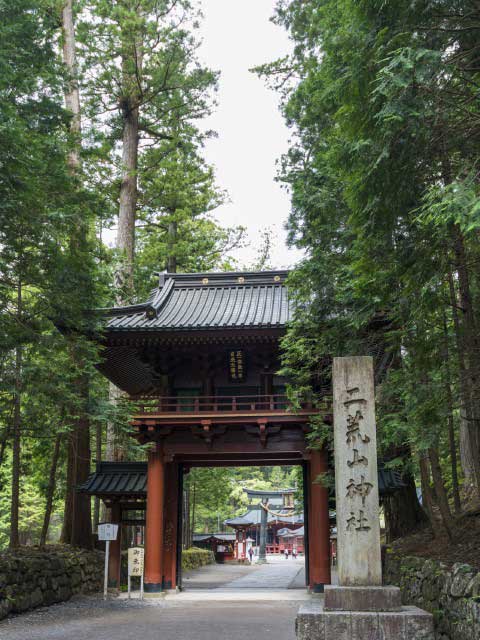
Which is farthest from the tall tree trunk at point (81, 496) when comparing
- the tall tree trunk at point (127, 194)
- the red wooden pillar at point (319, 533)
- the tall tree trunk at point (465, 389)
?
the tall tree trunk at point (465, 389)

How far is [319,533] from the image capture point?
1358cm

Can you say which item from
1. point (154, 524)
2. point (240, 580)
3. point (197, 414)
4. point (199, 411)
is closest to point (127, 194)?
point (199, 411)

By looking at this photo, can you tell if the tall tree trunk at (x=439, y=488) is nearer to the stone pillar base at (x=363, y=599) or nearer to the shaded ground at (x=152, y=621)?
the stone pillar base at (x=363, y=599)

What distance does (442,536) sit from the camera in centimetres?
969

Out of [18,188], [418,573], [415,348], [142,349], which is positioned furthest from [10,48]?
[418,573]

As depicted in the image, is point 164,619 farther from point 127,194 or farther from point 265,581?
point 127,194

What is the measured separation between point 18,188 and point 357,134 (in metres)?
5.61

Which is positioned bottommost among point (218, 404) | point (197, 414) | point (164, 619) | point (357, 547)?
point (164, 619)

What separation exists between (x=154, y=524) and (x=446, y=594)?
26.0 ft

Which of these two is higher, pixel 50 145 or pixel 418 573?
pixel 50 145

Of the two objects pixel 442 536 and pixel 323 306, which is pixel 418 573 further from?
pixel 323 306

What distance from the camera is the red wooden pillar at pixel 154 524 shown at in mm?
13578

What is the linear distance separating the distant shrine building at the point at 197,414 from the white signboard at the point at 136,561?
48cm

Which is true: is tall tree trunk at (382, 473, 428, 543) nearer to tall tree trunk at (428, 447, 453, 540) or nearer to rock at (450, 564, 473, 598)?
tall tree trunk at (428, 447, 453, 540)
